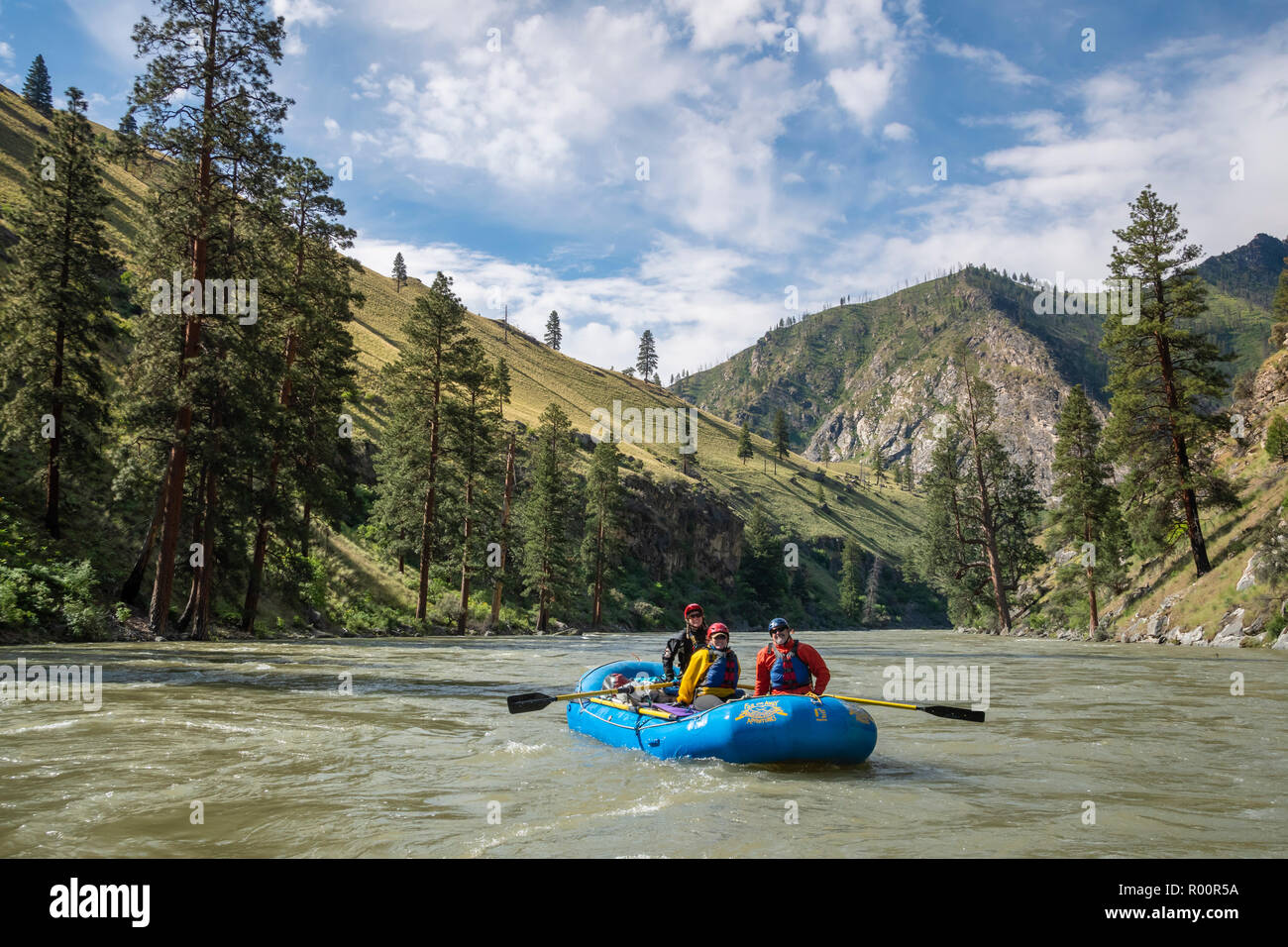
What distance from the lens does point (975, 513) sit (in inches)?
2010

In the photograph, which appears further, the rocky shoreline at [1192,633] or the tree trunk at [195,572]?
the rocky shoreline at [1192,633]

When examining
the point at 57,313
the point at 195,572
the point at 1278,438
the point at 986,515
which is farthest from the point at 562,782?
the point at 986,515

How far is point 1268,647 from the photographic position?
74.4ft

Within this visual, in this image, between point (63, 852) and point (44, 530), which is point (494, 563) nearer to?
point (44, 530)

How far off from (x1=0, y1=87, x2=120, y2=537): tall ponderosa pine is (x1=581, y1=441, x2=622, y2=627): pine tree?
122ft

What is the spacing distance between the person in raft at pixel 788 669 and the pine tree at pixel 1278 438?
29594mm

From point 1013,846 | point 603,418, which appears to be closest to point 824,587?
point 603,418

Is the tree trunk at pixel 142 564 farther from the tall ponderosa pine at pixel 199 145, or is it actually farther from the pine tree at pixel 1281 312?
the pine tree at pixel 1281 312

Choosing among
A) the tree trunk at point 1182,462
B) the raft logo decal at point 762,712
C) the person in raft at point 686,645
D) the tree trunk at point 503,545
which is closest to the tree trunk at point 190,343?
the person in raft at point 686,645

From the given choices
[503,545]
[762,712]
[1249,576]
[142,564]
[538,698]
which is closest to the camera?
[762,712]

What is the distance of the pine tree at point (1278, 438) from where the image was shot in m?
29.5

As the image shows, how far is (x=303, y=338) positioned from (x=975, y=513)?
43.1 meters

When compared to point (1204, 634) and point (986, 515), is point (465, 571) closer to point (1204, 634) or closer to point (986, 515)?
point (986, 515)

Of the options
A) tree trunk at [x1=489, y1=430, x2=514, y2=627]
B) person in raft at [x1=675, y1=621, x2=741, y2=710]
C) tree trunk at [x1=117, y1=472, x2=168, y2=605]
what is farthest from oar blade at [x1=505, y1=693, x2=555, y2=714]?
tree trunk at [x1=489, y1=430, x2=514, y2=627]
